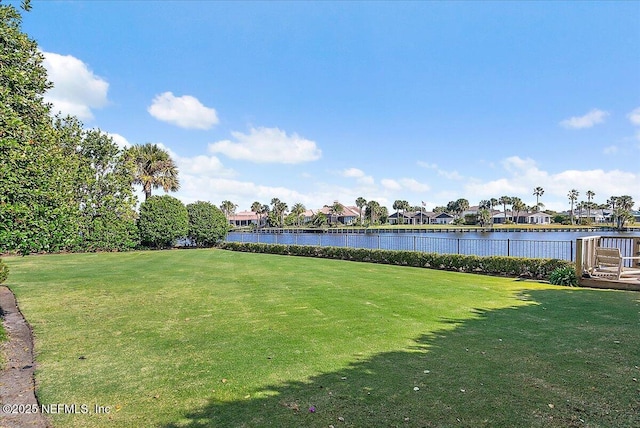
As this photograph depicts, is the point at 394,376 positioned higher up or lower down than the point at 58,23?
lower down

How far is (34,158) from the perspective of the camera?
502 centimetres

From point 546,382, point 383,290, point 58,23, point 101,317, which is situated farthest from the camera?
point 58,23

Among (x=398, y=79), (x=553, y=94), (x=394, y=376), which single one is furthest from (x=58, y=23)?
(x=553, y=94)

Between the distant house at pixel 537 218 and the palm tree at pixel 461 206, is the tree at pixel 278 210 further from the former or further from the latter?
the distant house at pixel 537 218

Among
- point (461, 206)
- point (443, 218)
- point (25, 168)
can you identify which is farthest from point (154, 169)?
point (461, 206)

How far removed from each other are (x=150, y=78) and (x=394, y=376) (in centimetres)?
2036

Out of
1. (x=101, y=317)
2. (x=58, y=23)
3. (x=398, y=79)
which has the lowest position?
(x=101, y=317)

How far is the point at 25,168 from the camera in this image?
4.89 metres

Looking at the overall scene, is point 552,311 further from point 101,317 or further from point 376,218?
point 376,218

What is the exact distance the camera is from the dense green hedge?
41.2 ft

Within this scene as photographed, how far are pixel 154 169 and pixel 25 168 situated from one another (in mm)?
31191

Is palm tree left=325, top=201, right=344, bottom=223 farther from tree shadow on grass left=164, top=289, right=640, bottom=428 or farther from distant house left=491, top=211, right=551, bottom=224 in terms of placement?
tree shadow on grass left=164, top=289, right=640, bottom=428

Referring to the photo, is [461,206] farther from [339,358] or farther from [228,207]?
[339,358]

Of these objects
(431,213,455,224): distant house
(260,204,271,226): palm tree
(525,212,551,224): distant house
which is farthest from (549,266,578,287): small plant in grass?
(431,213,455,224): distant house
